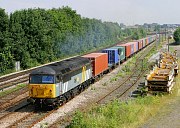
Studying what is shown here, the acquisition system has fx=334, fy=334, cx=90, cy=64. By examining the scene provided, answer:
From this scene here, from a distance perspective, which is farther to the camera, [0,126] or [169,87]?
[169,87]

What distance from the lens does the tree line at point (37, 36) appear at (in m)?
43.3

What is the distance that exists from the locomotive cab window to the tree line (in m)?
20.8

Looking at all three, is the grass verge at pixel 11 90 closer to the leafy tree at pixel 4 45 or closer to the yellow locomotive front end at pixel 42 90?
the yellow locomotive front end at pixel 42 90

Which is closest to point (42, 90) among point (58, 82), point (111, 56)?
point (58, 82)

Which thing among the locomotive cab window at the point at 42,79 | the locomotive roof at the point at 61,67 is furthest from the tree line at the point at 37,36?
the locomotive cab window at the point at 42,79

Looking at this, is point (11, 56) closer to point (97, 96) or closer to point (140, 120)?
point (97, 96)

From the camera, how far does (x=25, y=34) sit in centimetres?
4888

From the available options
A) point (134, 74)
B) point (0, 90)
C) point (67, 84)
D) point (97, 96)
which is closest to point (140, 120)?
point (67, 84)

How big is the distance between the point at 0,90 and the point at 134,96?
40.1 feet

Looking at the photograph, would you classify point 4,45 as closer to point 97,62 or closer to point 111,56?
point 111,56

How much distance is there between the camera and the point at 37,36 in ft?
167

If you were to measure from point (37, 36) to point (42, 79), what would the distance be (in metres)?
29.6

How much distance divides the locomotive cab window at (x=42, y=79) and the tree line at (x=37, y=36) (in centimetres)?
2083

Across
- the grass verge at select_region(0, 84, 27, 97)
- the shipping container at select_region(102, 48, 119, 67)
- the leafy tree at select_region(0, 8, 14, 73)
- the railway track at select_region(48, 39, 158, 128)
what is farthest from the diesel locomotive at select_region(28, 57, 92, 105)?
the leafy tree at select_region(0, 8, 14, 73)
